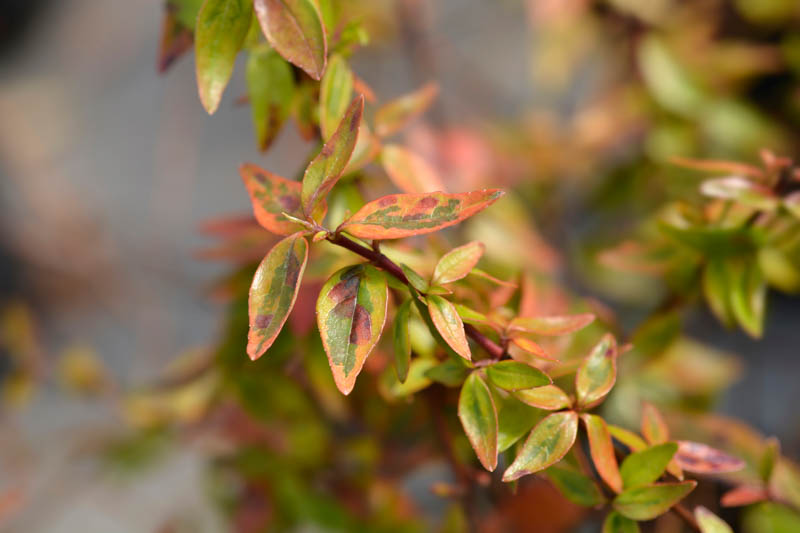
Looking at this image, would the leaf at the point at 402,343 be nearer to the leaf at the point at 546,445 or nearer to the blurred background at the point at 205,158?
the leaf at the point at 546,445

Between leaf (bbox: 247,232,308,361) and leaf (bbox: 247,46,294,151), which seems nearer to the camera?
leaf (bbox: 247,232,308,361)

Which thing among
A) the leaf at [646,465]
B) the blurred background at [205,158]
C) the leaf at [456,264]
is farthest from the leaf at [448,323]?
the blurred background at [205,158]

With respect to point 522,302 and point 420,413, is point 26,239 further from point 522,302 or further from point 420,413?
point 522,302

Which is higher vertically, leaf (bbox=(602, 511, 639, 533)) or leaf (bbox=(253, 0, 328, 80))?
leaf (bbox=(253, 0, 328, 80))

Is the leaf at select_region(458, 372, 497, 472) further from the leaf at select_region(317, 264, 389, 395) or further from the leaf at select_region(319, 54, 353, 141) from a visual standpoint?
the leaf at select_region(319, 54, 353, 141)

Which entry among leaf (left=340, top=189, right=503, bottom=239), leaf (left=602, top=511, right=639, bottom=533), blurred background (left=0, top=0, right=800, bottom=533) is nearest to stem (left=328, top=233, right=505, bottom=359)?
leaf (left=340, top=189, right=503, bottom=239)

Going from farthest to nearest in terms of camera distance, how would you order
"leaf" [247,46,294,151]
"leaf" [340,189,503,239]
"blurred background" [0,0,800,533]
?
"blurred background" [0,0,800,533] → "leaf" [247,46,294,151] → "leaf" [340,189,503,239]
